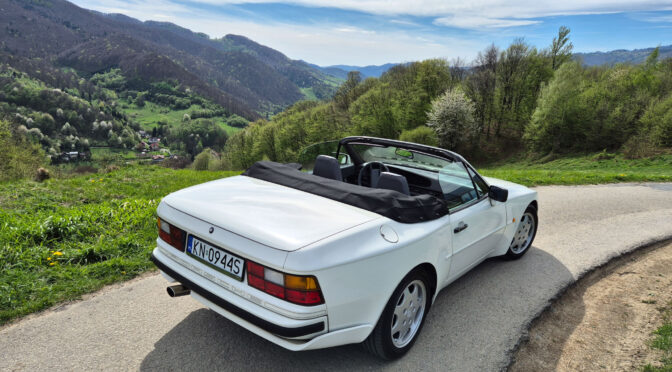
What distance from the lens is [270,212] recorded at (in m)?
2.67

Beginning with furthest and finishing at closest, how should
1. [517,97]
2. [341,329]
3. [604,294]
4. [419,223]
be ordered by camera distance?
[517,97], [604,294], [419,223], [341,329]

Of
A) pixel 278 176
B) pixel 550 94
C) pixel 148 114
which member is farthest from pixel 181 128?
pixel 278 176

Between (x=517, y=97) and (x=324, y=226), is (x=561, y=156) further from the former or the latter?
(x=324, y=226)

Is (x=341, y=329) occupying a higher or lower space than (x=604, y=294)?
higher

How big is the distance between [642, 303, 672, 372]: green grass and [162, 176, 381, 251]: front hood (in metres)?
2.48

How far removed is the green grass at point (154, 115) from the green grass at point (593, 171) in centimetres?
12760

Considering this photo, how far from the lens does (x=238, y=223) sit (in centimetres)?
250

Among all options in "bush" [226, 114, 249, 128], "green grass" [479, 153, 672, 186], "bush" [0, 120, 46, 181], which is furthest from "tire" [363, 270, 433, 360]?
"bush" [226, 114, 249, 128]

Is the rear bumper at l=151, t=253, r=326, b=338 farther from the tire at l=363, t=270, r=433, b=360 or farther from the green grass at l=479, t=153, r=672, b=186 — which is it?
the green grass at l=479, t=153, r=672, b=186

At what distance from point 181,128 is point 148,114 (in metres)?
40.9

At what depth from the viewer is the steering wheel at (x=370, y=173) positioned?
14.2 feet

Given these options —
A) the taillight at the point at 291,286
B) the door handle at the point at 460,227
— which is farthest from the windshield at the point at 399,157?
the taillight at the point at 291,286

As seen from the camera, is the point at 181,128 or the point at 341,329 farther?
the point at 181,128

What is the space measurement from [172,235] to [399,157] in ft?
8.14
